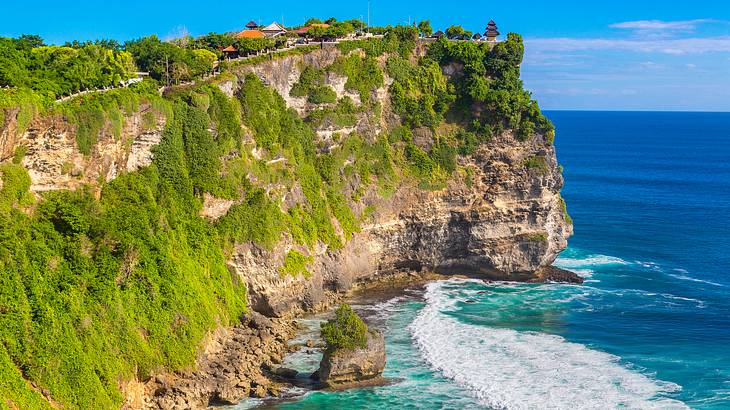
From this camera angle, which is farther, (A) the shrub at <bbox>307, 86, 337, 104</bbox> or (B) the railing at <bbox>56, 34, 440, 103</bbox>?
(A) the shrub at <bbox>307, 86, 337, 104</bbox>

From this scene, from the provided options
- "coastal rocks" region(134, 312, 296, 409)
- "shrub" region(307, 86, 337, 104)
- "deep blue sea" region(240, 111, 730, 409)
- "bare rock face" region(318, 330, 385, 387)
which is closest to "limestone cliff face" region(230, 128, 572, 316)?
"deep blue sea" region(240, 111, 730, 409)

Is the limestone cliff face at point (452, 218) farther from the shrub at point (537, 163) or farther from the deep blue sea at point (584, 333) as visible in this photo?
the deep blue sea at point (584, 333)

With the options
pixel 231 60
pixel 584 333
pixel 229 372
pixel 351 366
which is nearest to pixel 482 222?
pixel 584 333

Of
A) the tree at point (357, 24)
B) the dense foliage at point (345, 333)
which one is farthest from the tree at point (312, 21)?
the dense foliage at point (345, 333)

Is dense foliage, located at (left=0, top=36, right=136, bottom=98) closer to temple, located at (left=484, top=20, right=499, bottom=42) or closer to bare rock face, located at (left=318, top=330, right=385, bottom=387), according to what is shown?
bare rock face, located at (left=318, top=330, right=385, bottom=387)

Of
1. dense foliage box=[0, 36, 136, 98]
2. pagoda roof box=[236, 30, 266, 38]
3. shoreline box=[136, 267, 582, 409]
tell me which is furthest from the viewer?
pagoda roof box=[236, 30, 266, 38]

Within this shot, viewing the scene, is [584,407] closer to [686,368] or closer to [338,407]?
[686,368]

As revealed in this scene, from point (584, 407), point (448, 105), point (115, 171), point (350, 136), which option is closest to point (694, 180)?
point (448, 105)
